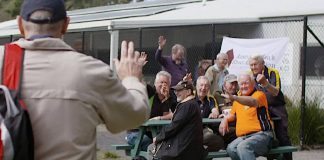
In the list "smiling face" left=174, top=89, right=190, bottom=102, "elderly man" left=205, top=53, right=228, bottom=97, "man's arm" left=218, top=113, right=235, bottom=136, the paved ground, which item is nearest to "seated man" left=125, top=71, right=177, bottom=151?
"man's arm" left=218, top=113, right=235, bottom=136

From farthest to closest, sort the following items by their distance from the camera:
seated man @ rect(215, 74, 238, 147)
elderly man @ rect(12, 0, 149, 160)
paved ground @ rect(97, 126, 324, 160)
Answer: paved ground @ rect(97, 126, 324, 160) → seated man @ rect(215, 74, 238, 147) → elderly man @ rect(12, 0, 149, 160)

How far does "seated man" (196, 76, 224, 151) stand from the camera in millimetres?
8031

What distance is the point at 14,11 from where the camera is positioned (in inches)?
1852

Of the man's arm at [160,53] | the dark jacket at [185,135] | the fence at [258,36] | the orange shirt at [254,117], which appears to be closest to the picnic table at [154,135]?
the orange shirt at [254,117]

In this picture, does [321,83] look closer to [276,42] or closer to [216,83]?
[276,42]

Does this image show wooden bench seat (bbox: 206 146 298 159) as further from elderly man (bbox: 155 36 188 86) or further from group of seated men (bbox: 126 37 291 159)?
elderly man (bbox: 155 36 188 86)

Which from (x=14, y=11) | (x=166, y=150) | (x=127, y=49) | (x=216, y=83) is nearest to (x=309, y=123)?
(x=216, y=83)

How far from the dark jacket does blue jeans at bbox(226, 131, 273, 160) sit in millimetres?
697

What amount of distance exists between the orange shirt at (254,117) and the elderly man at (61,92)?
16.6 ft

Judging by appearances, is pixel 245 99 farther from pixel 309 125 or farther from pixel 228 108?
pixel 309 125

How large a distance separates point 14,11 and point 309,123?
38.2m

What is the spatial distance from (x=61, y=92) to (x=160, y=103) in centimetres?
587

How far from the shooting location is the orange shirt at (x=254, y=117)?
7.69 m

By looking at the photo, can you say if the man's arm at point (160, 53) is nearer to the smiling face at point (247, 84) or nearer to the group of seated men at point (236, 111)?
the group of seated men at point (236, 111)
